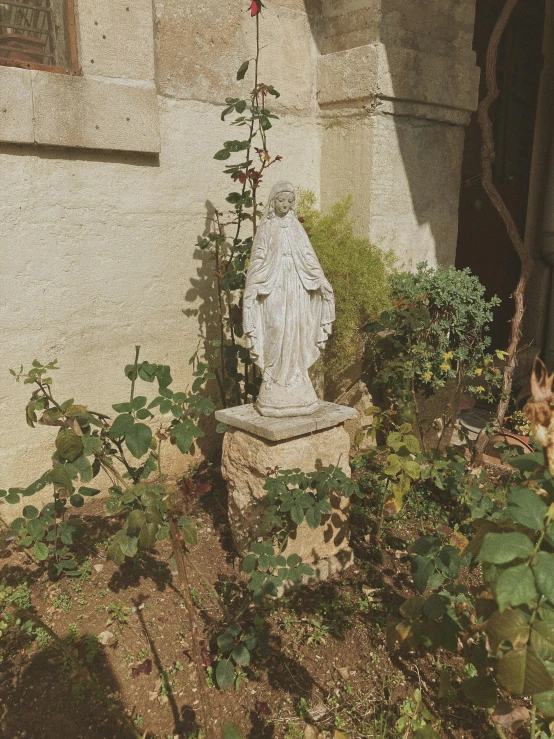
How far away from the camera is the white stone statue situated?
2.87 metres

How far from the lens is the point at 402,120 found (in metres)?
4.08

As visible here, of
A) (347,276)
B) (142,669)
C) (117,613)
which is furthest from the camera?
(347,276)

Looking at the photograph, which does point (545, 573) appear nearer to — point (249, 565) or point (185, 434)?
point (249, 565)

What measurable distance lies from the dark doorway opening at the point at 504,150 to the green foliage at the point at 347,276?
2023 millimetres

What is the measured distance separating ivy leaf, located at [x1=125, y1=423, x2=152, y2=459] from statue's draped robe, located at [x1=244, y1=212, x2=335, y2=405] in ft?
2.64

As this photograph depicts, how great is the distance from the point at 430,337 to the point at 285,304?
1367 mm

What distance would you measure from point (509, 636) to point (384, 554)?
6.55ft

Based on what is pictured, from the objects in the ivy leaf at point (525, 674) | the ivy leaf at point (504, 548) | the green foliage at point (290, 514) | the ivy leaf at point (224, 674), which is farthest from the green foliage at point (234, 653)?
the ivy leaf at point (504, 548)

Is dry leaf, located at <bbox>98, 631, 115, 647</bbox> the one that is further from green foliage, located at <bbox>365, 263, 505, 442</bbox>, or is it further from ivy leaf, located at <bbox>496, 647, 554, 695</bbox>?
green foliage, located at <bbox>365, 263, 505, 442</bbox>

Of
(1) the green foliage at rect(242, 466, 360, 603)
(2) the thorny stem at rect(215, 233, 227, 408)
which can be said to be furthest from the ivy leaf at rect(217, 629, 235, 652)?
(2) the thorny stem at rect(215, 233, 227, 408)

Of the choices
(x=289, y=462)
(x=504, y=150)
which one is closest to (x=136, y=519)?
(x=289, y=462)

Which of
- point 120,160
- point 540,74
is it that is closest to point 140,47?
point 120,160

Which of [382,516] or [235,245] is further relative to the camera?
[235,245]

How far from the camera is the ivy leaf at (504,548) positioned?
4.03 feet
